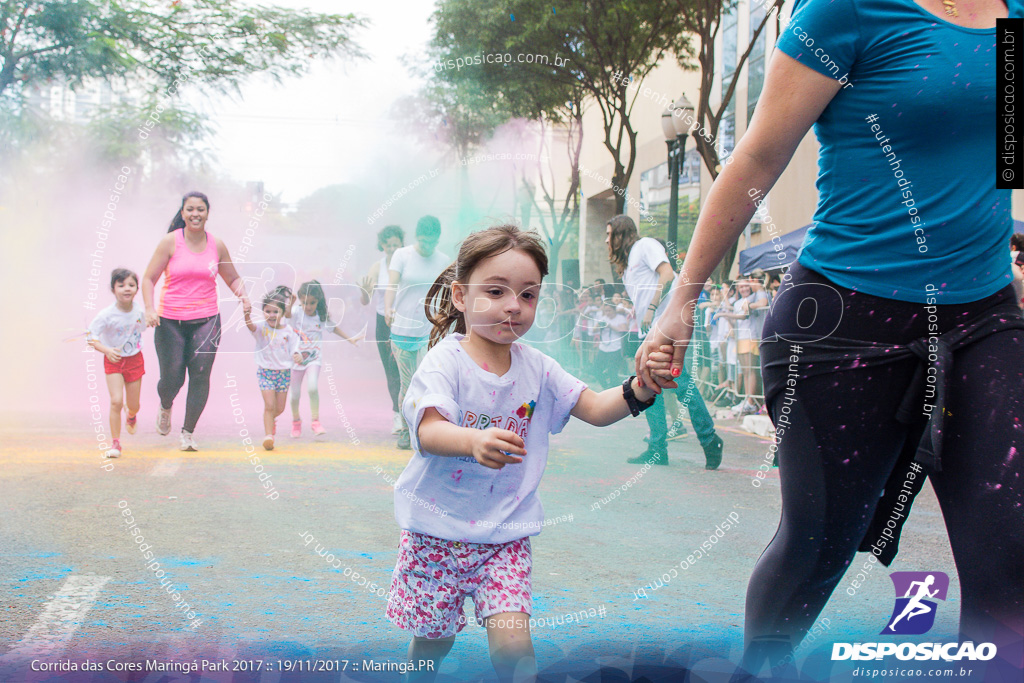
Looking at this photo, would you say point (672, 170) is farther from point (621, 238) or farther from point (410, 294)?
point (410, 294)

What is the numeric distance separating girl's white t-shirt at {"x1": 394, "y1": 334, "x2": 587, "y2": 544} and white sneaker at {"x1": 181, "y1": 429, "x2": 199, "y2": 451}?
2.76 meters

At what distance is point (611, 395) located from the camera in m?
1.73

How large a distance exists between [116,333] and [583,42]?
256cm

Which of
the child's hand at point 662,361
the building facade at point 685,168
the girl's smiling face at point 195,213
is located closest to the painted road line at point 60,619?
the girl's smiling face at point 195,213

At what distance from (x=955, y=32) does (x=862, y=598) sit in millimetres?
1814

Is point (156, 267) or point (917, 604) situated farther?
point (156, 267)

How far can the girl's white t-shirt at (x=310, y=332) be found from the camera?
4359 millimetres

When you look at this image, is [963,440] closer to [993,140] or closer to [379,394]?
[993,140]

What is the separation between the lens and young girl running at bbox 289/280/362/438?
13.2 ft

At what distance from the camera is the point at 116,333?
4.30 m

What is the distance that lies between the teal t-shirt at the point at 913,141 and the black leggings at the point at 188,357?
292 centimetres

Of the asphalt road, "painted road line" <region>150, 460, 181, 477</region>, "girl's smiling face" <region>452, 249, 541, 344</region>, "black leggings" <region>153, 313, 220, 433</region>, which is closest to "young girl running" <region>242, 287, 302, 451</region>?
the asphalt road

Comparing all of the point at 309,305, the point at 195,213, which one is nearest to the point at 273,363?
the point at 309,305

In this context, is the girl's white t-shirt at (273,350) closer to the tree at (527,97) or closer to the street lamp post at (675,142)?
the tree at (527,97)
